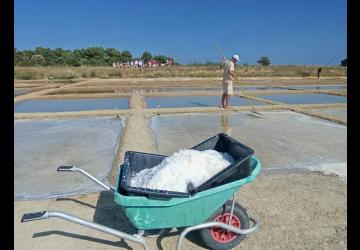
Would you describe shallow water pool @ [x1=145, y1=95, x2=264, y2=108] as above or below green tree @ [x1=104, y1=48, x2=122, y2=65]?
below

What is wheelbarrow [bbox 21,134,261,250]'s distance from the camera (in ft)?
8.41

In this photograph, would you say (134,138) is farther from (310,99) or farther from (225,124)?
(310,99)

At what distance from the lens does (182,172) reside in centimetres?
304

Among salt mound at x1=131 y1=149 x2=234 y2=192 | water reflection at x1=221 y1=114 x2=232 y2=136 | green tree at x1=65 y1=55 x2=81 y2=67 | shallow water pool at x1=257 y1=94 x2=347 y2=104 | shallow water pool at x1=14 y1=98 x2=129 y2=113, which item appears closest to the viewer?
salt mound at x1=131 y1=149 x2=234 y2=192

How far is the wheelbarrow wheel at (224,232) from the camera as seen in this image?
2.97m

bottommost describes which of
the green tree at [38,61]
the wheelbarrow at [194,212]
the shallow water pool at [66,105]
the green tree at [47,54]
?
the wheelbarrow at [194,212]

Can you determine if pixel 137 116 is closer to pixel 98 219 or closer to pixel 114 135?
pixel 114 135

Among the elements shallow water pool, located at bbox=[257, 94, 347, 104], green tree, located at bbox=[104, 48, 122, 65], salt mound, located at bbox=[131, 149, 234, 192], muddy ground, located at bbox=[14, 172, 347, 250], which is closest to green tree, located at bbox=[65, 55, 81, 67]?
green tree, located at bbox=[104, 48, 122, 65]

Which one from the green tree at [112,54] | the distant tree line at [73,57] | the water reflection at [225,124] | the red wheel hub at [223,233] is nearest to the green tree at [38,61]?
the distant tree line at [73,57]

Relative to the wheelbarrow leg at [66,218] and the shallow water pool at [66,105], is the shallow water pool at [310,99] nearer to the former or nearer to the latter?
the shallow water pool at [66,105]

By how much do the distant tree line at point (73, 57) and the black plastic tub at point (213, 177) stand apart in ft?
181

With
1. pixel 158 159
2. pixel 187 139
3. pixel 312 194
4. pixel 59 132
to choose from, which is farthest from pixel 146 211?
pixel 59 132

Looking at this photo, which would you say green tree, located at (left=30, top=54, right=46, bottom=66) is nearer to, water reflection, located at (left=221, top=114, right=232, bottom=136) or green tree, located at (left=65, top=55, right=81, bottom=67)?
green tree, located at (left=65, top=55, right=81, bottom=67)

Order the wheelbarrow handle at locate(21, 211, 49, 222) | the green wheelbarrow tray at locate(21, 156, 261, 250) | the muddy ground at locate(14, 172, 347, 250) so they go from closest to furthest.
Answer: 1. the wheelbarrow handle at locate(21, 211, 49, 222)
2. the green wheelbarrow tray at locate(21, 156, 261, 250)
3. the muddy ground at locate(14, 172, 347, 250)
